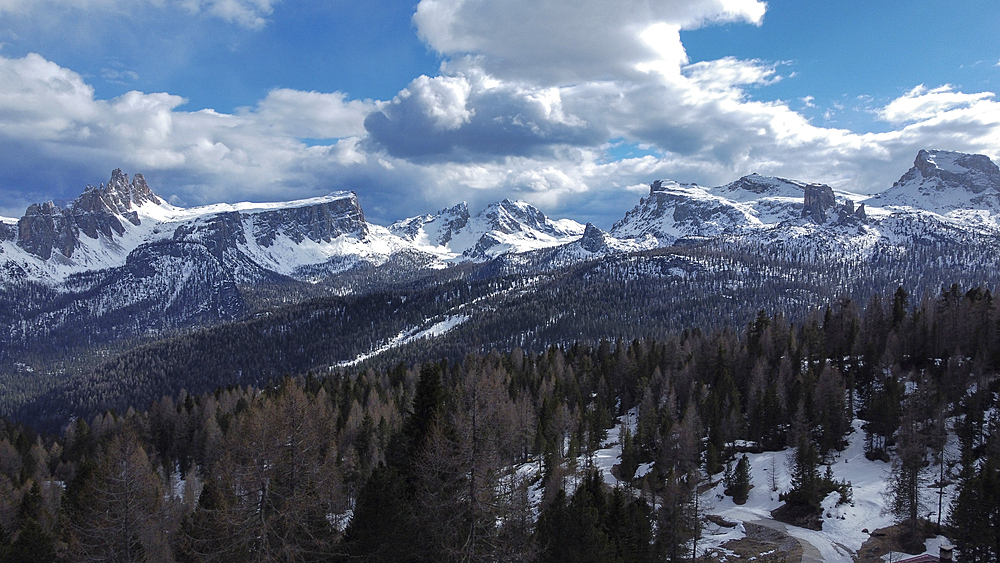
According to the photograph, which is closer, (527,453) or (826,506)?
(826,506)

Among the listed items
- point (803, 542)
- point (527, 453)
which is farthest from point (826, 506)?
point (527, 453)

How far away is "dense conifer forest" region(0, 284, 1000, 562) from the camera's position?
2397 centimetres

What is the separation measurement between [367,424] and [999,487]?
64.3 meters

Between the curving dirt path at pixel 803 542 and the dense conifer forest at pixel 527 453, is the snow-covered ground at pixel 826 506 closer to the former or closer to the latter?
the curving dirt path at pixel 803 542

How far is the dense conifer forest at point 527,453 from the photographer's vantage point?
24.0 meters

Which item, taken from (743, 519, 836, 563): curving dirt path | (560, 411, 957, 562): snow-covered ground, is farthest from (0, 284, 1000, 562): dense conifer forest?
(743, 519, 836, 563): curving dirt path

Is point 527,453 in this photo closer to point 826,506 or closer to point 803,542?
point 826,506

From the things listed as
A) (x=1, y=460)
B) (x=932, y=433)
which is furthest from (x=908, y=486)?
A: (x=1, y=460)

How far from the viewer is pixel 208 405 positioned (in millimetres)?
97625

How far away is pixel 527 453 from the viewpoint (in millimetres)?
84750

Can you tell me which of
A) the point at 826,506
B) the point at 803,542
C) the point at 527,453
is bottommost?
the point at 527,453

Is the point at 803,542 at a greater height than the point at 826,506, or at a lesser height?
lesser

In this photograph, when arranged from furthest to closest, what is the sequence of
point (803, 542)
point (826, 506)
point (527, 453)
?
point (527, 453)
point (826, 506)
point (803, 542)

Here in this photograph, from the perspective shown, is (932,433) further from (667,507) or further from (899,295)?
(899,295)
